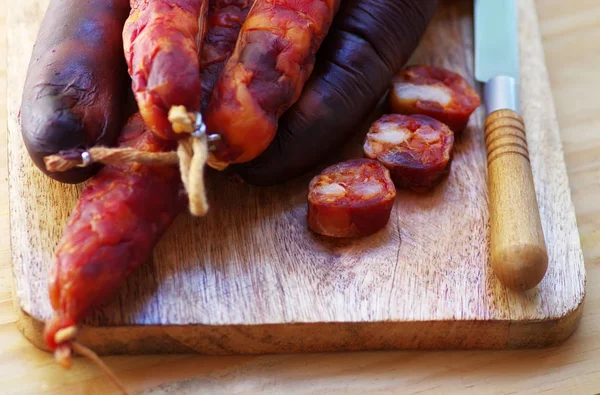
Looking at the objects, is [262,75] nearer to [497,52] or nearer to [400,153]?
[400,153]

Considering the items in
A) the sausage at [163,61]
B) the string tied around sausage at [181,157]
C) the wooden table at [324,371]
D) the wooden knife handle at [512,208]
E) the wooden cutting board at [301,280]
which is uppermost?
the sausage at [163,61]

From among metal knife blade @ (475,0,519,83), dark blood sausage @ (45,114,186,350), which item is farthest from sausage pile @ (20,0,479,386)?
metal knife blade @ (475,0,519,83)

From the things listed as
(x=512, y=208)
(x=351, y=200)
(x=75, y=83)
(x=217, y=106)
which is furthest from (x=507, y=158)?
(x=75, y=83)

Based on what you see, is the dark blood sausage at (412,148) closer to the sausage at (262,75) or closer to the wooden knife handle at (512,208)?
the wooden knife handle at (512,208)

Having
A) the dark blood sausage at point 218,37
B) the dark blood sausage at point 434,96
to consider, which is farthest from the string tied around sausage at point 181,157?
the dark blood sausage at point 434,96

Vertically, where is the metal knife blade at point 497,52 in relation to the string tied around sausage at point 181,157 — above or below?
below

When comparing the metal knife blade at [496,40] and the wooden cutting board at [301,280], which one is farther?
the metal knife blade at [496,40]

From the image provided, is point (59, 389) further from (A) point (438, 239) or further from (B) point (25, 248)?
(A) point (438, 239)
